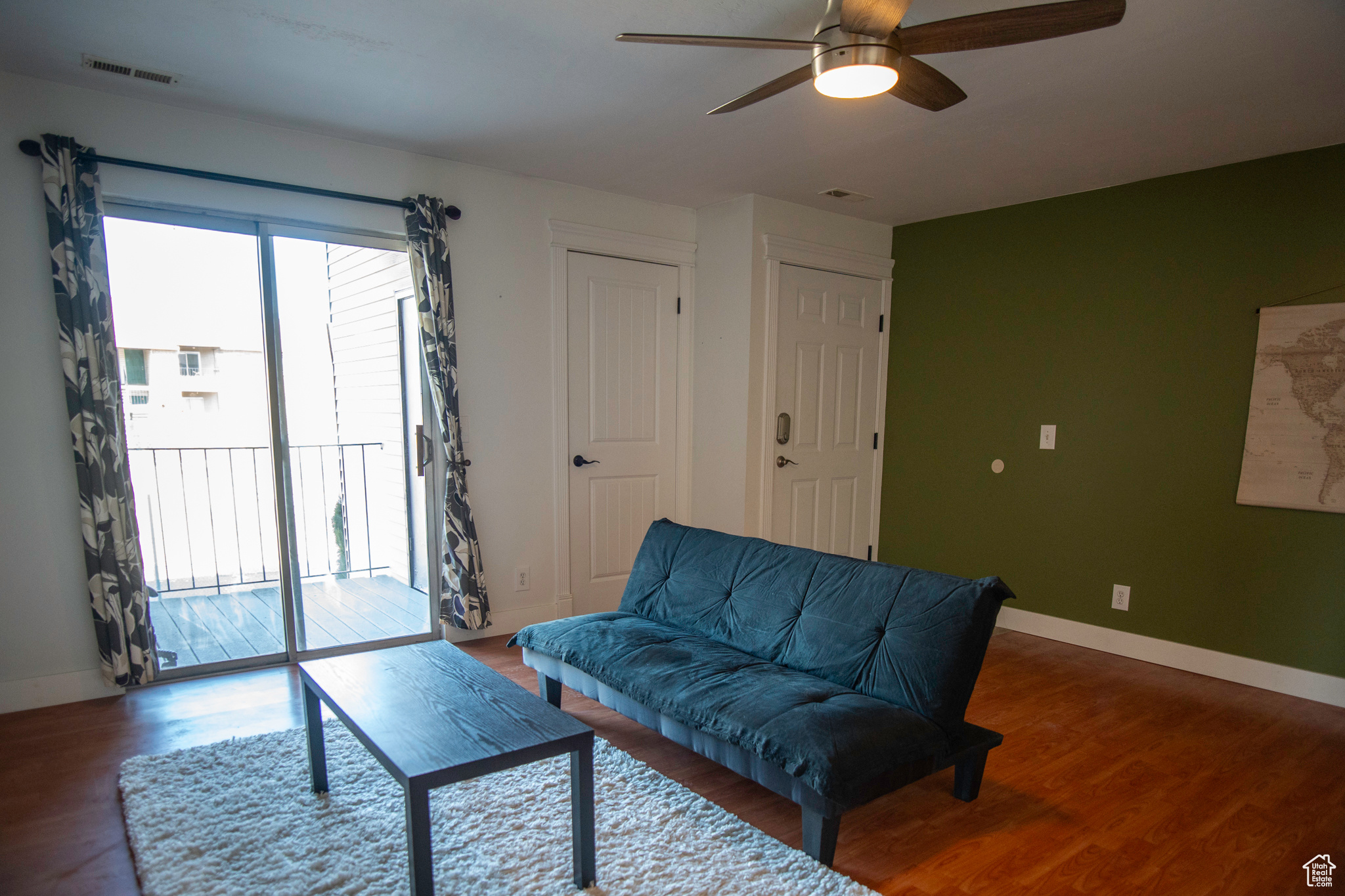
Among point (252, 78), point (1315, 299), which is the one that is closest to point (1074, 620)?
point (1315, 299)

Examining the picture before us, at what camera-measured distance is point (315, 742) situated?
2219mm

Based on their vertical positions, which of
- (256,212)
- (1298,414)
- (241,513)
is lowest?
(241,513)

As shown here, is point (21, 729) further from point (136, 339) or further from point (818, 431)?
point (818, 431)

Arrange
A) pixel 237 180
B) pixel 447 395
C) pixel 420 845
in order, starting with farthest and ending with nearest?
pixel 447 395
pixel 237 180
pixel 420 845

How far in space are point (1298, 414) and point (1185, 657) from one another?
50.4 inches

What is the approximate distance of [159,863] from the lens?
1880 mm

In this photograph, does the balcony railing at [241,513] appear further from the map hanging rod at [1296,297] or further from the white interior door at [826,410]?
the map hanging rod at [1296,297]

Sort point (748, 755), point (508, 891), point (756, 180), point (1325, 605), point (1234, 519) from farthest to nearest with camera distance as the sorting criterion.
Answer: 1. point (756, 180)
2. point (1234, 519)
3. point (1325, 605)
4. point (748, 755)
5. point (508, 891)

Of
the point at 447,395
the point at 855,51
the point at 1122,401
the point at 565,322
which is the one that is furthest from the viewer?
the point at 565,322

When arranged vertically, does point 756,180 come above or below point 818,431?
above

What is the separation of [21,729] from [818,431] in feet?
13.2

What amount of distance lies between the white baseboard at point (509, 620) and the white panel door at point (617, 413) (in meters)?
0.21

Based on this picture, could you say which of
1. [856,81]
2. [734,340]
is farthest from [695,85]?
[734,340]

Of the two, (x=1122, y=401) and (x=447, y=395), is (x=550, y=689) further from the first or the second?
(x=1122, y=401)
